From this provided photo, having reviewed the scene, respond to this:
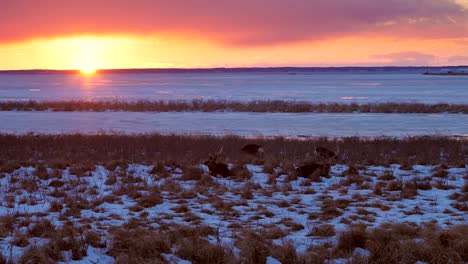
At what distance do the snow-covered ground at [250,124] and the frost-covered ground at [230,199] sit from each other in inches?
391

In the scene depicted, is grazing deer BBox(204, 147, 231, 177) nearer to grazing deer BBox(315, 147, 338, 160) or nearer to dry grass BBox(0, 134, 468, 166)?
dry grass BBox(0, 134, 468, 166)

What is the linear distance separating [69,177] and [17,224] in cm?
390

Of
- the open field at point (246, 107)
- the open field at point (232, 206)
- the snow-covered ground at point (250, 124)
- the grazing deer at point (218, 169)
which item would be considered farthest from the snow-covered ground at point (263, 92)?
the grazing deer at point (218, 169)

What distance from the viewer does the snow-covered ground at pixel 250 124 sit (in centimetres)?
2300

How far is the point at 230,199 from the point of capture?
9922 millimetres

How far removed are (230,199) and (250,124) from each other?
54.8 ft

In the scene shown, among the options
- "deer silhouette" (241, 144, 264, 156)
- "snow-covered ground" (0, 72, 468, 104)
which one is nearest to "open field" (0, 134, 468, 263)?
"deer silhouette" (241, 144, 264, 156)

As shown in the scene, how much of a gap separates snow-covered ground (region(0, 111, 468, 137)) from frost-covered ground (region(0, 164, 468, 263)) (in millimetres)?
9919

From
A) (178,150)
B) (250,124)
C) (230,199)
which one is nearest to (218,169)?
(230,199)

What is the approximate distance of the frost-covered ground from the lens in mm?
7977

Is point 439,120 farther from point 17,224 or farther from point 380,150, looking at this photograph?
point 17,224

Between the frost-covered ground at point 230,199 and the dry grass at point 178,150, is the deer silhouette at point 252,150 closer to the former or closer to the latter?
the dry grass at point 178,150

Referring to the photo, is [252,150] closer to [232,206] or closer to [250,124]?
[232,206]

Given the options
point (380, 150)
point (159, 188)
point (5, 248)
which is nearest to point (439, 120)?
point (380, 150)
